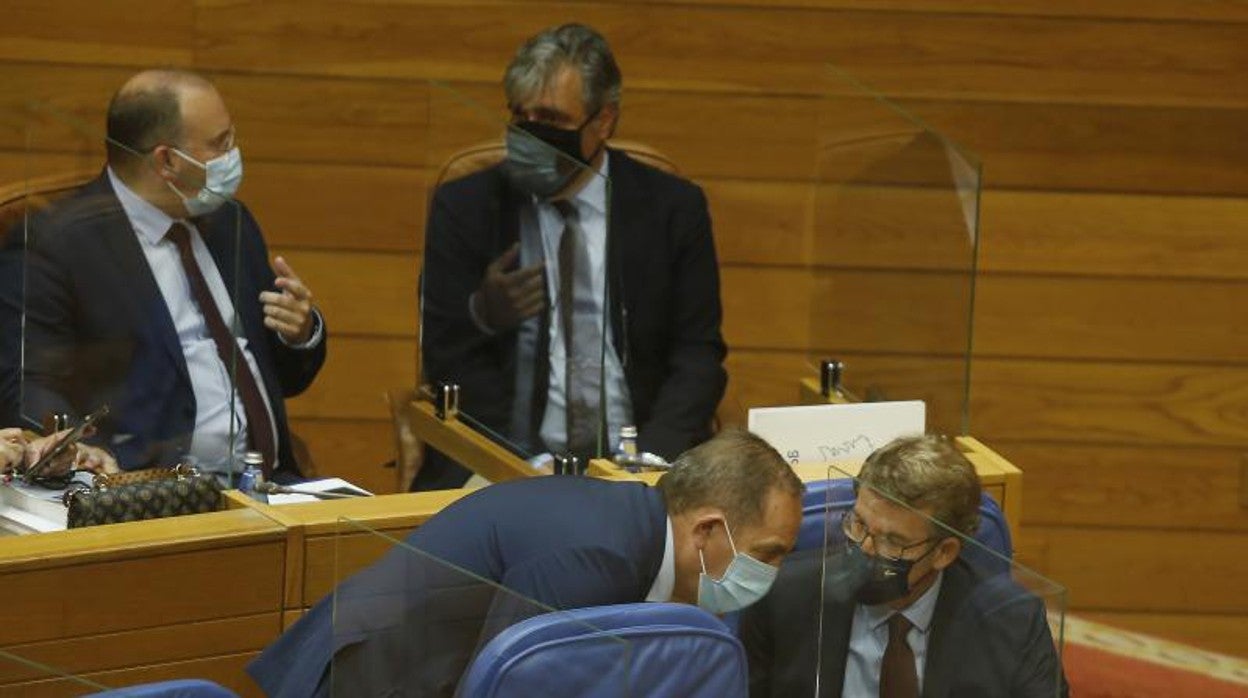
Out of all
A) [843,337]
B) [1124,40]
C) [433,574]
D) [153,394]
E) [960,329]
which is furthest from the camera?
[1124,40]

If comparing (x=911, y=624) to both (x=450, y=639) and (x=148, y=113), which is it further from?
(x=148, y=113)

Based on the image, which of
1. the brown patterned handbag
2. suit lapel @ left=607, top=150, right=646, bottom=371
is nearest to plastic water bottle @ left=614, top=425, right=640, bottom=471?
suit lapel @ left=607, top=150, right=646, bottom=371

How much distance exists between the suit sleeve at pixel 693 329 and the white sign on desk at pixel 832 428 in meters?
0.45

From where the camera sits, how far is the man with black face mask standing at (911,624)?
8.65 feet

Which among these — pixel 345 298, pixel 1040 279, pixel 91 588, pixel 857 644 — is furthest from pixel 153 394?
pixel 1040 279

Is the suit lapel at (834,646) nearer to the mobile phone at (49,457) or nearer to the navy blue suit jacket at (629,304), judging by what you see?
the navy blue suit jacket at (629,304)

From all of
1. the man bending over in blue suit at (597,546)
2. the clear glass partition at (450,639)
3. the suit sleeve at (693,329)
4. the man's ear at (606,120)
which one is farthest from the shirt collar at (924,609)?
the man's ear at (606,120)

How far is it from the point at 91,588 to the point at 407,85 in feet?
5.31

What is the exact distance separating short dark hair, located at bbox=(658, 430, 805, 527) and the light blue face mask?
35 mm

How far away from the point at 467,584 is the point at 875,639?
49 cm

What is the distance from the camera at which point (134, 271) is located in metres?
3.59

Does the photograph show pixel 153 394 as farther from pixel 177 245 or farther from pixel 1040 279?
pixel 1040 279

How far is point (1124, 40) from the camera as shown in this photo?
503 centimetres

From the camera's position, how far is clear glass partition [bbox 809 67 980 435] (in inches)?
158
